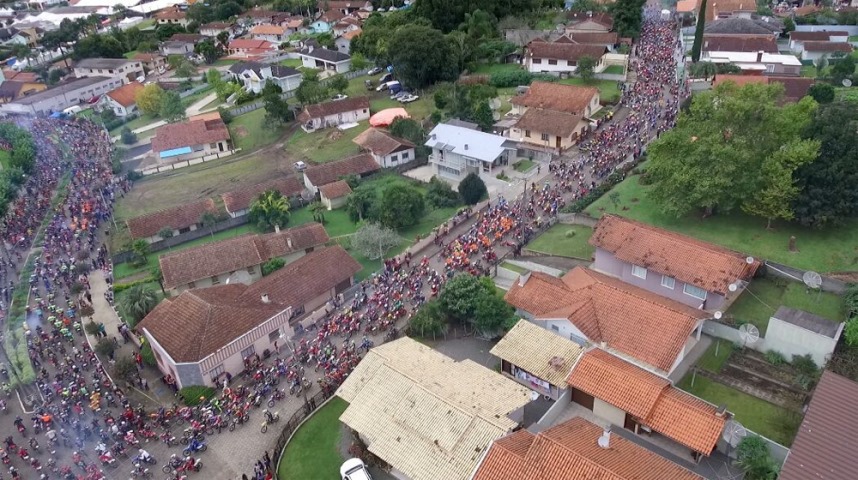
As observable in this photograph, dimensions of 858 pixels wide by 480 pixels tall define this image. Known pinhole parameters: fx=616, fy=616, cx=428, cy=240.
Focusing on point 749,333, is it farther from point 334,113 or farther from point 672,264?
point 334,113

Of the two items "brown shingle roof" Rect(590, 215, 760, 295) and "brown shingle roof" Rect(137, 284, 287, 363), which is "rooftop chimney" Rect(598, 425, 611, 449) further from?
"brown shingle roof" Rect(137, 284, 287, 363)

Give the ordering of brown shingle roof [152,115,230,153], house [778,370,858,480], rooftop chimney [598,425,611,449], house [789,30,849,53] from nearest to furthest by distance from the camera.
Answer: house [778,370,858,480]
rooftop chimney [598,425,611,449]
brown shingle roof [152,115,230,153]
house [789,30,849,53]

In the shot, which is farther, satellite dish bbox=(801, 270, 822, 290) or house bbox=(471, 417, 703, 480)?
satellite dish bbox=(801, 270, 822, 290)

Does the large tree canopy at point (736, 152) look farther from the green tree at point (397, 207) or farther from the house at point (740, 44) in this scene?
the house at point (740, 44)

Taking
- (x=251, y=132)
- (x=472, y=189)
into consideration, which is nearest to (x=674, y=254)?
(x=472, y=189)

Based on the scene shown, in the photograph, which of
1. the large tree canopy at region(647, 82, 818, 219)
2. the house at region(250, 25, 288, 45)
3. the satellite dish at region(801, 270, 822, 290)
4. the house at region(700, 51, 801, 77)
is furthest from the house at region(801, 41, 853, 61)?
the house at region(250, 25, 288, 45)
